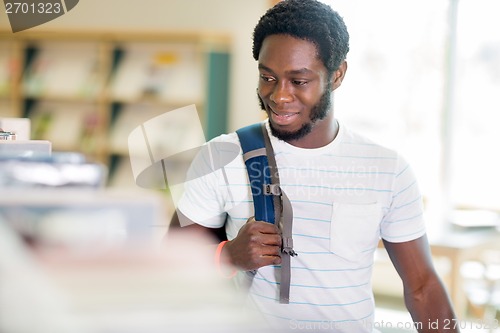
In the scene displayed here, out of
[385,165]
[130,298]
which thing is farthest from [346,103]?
[130,298]

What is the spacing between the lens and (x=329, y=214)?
4.65ft

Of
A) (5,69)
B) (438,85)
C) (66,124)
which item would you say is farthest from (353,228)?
(5,69)

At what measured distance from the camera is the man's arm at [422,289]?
4.58ft

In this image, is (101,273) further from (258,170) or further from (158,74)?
(158,74)

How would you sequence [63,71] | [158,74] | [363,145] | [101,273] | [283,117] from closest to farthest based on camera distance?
[101,273], [283,117], [363,145], [158,74], [63,71]

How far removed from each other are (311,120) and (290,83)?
0.33ft

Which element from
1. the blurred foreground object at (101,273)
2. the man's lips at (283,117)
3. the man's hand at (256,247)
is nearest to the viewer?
the blurred foreground object at (101,273)

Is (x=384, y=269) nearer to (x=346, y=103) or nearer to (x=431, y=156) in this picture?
(x=431, y=156)

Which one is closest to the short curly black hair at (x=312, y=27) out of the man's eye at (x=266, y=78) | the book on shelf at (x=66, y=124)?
the man's eye at (x=266, y=78)

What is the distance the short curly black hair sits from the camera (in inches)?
55.6

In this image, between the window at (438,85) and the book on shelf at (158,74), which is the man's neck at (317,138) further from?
the book on shelf at (158,74)

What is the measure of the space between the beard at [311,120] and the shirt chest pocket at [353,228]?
0.16 meters

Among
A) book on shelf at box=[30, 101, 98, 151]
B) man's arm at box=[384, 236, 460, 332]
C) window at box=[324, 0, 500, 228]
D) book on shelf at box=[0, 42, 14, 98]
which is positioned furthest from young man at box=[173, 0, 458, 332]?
book on shelf at box=[0, 42, 14, 98]

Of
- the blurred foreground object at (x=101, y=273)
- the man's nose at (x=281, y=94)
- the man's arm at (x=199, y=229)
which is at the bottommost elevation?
the man's arm at (x=199, y=229)
